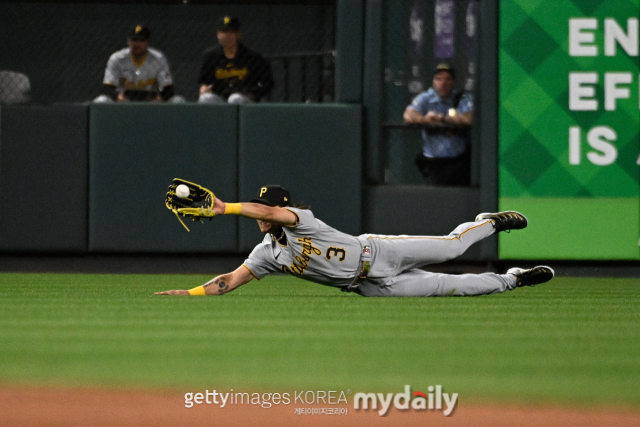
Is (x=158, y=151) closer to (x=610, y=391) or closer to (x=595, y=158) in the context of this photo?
(x=595, y=158)

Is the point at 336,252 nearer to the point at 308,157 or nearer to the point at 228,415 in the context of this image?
the point at 228,415

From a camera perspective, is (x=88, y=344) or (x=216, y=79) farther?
(x=216, y=79)

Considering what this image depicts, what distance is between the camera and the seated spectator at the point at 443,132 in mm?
10297

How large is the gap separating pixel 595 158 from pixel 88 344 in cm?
745

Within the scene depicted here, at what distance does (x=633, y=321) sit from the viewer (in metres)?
5.23

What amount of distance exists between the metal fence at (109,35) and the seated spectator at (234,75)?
3106 millimetres

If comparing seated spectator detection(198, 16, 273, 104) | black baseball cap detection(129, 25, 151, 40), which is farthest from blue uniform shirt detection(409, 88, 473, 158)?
black baseball cap detection(129, 25, 151, 40)

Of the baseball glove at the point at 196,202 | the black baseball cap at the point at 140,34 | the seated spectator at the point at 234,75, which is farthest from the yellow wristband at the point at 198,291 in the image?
the black baseball cap at the point at 140,34

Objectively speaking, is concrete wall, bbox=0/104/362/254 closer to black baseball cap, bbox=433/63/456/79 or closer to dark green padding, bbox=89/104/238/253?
dark green padding, bbox=89/104/238/253

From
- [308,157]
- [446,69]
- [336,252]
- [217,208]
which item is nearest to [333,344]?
[217,208]

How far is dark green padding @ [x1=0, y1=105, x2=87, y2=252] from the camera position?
33.6 ft

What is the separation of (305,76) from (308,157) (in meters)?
1.86

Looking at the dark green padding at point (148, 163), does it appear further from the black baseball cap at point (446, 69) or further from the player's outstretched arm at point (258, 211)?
the player's outstretched arm at point (258, 211)

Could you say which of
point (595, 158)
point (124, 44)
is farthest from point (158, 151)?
point (595, 158)
